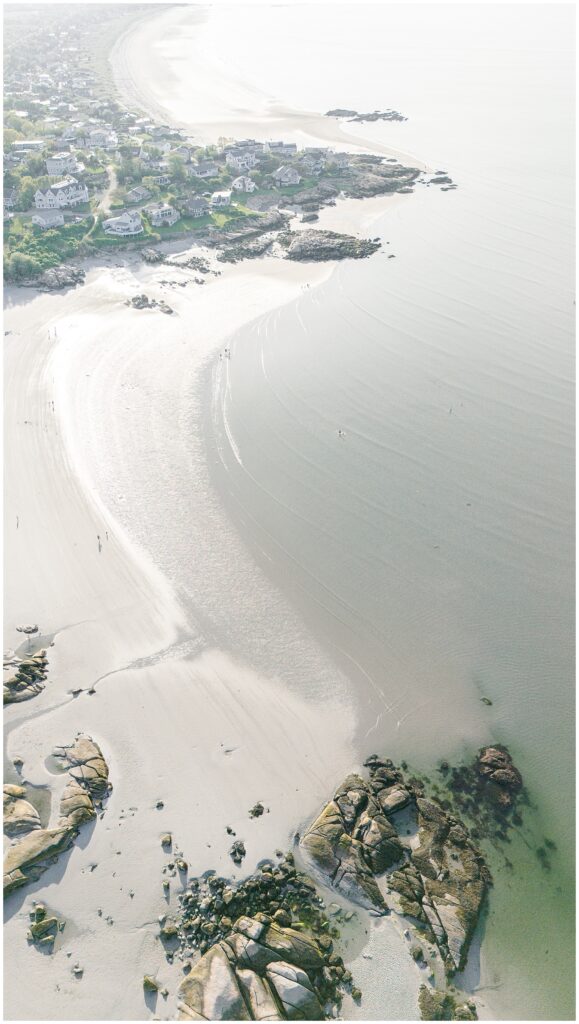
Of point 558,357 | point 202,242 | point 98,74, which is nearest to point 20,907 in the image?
point 558,357

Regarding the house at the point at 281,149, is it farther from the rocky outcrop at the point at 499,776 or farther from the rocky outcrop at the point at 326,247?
the rocky outcrop at the point at 499,776

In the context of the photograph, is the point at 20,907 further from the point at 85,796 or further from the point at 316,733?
the point at 316,733

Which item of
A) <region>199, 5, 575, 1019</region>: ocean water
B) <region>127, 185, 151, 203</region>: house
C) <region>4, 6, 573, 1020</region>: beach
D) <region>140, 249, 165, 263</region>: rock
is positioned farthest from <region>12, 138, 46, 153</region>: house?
<region>199, 5, 575, 1019</region>: ocean water

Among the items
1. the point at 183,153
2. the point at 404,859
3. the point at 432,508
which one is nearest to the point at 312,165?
the point at 183,153

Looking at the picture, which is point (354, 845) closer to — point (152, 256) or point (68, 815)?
point (68, 815)

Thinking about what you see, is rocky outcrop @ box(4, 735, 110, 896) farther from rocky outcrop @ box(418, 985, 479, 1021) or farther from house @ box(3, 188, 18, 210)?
house @ box(3, 188, 18, 210)
